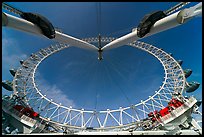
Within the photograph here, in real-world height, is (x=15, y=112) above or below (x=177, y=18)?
above

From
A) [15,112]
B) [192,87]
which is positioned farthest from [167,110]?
[15,112]

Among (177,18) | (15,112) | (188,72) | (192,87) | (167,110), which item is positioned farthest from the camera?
(188,72)

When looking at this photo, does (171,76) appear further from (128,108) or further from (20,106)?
(20,106)

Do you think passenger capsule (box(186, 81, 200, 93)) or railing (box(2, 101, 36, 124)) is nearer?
railing (box(2, 101, 36, 124))

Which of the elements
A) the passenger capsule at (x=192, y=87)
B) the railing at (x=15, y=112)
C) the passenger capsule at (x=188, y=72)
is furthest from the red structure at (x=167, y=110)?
the railing at (x=15, y=112)

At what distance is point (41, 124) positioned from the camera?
5953cm

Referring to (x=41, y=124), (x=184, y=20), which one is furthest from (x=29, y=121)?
(x=184, y=20)

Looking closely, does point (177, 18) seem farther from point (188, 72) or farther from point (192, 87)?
point (188, 72)

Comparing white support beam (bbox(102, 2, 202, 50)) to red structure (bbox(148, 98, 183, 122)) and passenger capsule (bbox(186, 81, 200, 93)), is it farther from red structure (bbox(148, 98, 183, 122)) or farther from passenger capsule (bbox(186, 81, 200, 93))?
passenger capsule (bbox(186, 81, 200, 93))

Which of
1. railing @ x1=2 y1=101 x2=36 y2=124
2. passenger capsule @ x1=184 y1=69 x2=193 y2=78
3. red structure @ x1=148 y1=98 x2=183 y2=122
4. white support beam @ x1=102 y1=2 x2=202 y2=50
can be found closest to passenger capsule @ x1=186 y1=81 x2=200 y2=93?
passenger capsule @ x1=184 y1=69 x2=193 y2=78

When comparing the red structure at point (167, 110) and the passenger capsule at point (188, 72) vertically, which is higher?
the passenger capsule at point (188, 72)

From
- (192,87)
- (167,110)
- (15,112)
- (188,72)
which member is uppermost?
(188,72)

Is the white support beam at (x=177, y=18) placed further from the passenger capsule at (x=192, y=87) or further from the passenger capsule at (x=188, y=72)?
the passenger capsule at (x=188, y=72)

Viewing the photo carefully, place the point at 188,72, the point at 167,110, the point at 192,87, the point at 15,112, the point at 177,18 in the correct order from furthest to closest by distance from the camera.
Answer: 1. the point at 188,72
2. the point at 192,87
3. the point at 167,110
4. the point at 15,112
5. the point at 177,18
